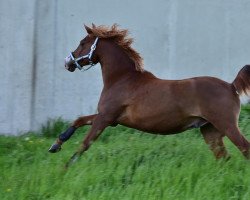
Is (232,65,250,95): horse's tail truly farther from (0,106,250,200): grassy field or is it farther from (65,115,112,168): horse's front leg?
(65,115,112,168): horse's front leg

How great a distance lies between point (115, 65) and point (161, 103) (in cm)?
88

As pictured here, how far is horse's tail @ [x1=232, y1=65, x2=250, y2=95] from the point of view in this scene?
7766 mm

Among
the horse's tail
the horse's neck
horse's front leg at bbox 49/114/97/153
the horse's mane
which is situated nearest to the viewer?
the horse's tail

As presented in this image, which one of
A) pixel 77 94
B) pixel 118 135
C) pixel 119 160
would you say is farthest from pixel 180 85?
pixel 77 94

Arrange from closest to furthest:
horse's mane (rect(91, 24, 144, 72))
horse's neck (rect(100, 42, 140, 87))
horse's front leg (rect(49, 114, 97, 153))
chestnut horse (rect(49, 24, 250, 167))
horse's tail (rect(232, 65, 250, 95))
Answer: chestnut horse (rect(49, 24, 250, 167)), horse's tail (rect(232, 65, 250, 95)), horse's front leg (rect(49, 114, 97, 153)), horse's neck (rect(100, 42, 140, 87)), horse's mane (rect(91, 24, 144, 72))

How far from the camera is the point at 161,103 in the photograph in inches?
308

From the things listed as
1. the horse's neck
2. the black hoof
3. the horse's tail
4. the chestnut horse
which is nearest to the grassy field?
the black hoof

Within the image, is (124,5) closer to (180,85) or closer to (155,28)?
(155,28)

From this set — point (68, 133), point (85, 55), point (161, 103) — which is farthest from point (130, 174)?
point (85, 55)

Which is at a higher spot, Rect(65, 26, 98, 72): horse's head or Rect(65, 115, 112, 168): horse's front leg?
Rect(65, 26, 98, 72): horse's head

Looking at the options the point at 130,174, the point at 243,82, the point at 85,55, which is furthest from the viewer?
the point at 85,55

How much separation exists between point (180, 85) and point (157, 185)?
57.6 inches

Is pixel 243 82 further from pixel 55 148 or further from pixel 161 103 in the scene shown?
pixel 55 148

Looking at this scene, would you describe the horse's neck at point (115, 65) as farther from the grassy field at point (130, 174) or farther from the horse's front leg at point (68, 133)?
the grassy field at point (130, 174)
